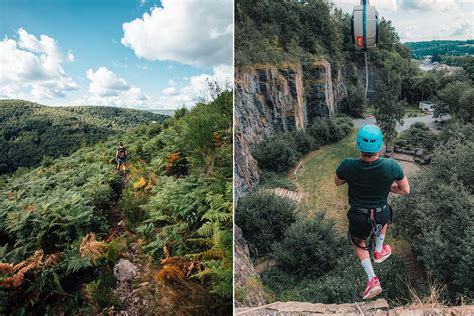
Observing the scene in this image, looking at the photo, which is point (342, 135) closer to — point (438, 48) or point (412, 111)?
point (412, 111)

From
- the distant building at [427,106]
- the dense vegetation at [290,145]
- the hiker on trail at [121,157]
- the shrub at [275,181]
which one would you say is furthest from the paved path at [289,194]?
the hiker on trail at [121,157]

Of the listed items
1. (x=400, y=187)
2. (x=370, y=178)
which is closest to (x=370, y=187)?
(x=370, y=178)

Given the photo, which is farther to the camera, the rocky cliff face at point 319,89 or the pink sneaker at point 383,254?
the rocky cliff face at point 319,89

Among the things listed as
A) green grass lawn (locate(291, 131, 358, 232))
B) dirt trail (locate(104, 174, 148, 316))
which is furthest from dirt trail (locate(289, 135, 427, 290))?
dirt trail (locate(104, 174, 148, 316))

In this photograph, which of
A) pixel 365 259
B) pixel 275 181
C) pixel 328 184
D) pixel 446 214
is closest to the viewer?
pixel 365 259

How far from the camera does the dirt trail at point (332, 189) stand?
276cm

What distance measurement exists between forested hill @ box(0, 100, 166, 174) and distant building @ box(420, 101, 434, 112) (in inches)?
97.3

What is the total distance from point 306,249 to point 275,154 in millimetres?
857

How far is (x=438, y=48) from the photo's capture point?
3.19 meters

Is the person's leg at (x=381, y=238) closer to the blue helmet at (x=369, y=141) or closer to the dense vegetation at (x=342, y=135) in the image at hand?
the dense vegetation at (x=342, y=135)

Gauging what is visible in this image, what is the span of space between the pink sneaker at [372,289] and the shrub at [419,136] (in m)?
1.08

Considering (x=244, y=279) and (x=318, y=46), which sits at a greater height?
(x=318, y=46)

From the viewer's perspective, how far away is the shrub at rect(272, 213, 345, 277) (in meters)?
2.97

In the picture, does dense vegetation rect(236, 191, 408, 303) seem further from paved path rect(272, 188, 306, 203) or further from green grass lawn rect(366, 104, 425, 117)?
green grass lawn rect(366, 104, 425, 117)
